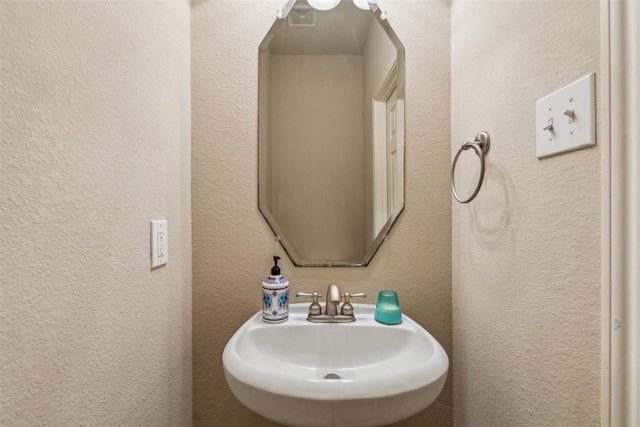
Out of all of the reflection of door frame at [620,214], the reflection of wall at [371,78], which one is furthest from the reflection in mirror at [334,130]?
the reflection of door frame at [620,214]

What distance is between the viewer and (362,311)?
3.03 feet

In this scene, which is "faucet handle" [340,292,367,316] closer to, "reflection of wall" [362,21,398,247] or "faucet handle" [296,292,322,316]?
"faucet handle" [296,292,322,316]

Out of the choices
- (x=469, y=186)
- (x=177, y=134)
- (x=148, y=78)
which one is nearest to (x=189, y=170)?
(x=177, y=134)

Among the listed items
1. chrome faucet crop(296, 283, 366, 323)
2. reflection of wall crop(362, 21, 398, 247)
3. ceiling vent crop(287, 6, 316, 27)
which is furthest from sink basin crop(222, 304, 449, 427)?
ceiling vent crop(287, 6, 316, 27)

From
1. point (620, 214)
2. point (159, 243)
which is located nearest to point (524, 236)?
point (620, 214)

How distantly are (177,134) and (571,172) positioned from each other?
933mm

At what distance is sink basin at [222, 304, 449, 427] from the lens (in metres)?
0.54

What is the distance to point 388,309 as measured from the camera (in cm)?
84

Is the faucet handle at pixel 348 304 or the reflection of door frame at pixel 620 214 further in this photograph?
the faucet handle at pixel 348 304

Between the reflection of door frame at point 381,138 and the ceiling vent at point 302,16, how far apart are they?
31 cm

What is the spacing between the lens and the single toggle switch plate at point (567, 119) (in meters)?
0.47

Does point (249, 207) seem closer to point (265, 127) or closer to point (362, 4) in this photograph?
point (265, 127)

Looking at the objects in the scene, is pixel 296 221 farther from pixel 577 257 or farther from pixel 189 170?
pixel 577 257

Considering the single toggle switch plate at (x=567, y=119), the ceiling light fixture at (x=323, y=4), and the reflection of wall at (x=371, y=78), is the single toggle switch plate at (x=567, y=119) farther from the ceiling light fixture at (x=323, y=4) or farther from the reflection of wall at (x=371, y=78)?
the ceiling light fixture at (x=323, y=4)
